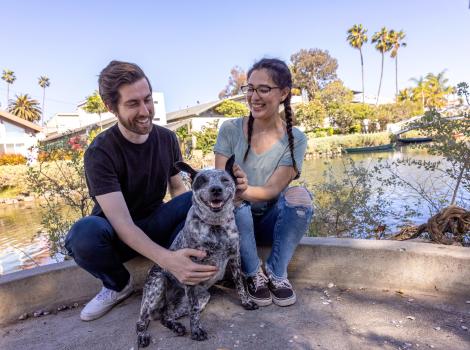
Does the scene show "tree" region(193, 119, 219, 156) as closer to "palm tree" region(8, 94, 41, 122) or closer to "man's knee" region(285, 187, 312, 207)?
"man's knee" region(285, 187, 312, 207)

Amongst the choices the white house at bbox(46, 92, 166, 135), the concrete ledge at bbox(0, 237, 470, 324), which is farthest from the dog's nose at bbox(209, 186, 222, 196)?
the white house at bbox(46, 92, 166, 135)

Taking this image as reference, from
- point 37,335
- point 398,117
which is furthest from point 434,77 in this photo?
point 37,335

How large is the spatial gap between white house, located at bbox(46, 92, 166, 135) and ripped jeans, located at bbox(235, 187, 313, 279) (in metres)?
30.8

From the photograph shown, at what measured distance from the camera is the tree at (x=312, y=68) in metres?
43.8

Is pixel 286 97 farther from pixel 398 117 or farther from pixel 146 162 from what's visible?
pixel 398 117

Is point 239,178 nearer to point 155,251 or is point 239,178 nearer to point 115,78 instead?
point 155,251

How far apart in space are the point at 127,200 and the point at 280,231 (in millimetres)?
1161

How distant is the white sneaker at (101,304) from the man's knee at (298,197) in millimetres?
1402

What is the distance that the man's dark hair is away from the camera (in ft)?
7.23

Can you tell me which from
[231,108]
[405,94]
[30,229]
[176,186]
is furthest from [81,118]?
[405,94]

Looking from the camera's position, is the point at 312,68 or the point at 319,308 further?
the point at 312,68

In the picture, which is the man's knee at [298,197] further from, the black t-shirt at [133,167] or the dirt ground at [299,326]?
the black t-shirt at [133,167]

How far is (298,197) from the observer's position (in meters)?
2.46

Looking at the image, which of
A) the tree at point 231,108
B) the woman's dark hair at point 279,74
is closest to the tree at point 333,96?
the tree at point 231,108
